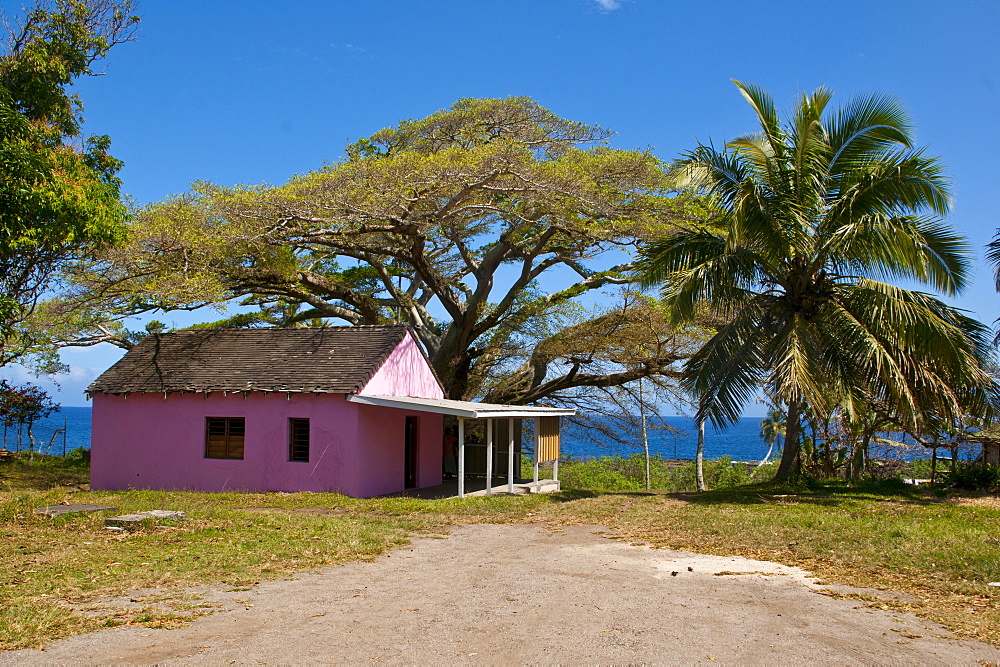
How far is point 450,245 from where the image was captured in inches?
1062

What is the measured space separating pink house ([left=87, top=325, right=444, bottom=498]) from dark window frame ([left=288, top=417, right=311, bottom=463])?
22mm

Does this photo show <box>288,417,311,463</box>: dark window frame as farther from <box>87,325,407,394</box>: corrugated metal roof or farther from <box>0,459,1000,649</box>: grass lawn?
<box>0,459,1000,649</box>: grass lawn

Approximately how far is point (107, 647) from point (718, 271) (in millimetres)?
12293

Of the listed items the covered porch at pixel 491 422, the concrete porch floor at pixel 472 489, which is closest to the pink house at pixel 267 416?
the covered porch at pixel 491 422

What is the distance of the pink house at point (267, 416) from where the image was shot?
17.2 meters

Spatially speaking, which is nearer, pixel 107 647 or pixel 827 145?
pixel 107 647

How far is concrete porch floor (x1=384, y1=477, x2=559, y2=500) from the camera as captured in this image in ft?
58.1

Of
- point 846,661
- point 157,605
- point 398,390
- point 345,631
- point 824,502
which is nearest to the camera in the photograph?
point 846,661

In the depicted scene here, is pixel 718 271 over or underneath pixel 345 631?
over

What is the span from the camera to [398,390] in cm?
1923

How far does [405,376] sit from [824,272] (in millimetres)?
9806

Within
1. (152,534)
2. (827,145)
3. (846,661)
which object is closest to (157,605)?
(152,534)

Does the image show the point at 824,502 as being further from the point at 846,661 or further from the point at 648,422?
the point at 648,422

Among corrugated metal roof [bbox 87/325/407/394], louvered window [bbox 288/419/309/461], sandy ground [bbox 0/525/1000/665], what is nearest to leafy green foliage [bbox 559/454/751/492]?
corrugated metal roof [bbox 87/325/407/394]
